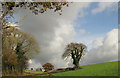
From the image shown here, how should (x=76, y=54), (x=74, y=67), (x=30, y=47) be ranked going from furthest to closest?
(x=76, y=54)
(x=74, y=67)
(x=30, y=47)

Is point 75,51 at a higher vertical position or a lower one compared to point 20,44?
lower

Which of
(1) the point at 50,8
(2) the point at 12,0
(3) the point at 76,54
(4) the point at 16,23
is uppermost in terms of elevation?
(2) the point at 12,0

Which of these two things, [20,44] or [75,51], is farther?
[75,51]

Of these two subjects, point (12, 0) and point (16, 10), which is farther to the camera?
point (16, 10)

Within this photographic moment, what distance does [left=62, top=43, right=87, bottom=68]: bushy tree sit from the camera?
1283 inches

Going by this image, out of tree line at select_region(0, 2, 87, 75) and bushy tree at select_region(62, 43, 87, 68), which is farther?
bushy tree at select_region(62, 43, 87, 68)

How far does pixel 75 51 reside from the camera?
33.4 m

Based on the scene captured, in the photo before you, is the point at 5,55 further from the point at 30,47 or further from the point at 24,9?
the point at 24,9

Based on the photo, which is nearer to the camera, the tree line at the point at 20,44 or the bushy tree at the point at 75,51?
the tree line at the point at 20,44

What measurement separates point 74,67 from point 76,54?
15.2 ft

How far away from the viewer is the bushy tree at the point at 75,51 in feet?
107

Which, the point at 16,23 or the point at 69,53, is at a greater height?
the point at 16,23

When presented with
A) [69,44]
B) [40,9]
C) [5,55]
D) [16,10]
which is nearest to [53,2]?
→ [40,9]

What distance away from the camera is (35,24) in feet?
42.2
